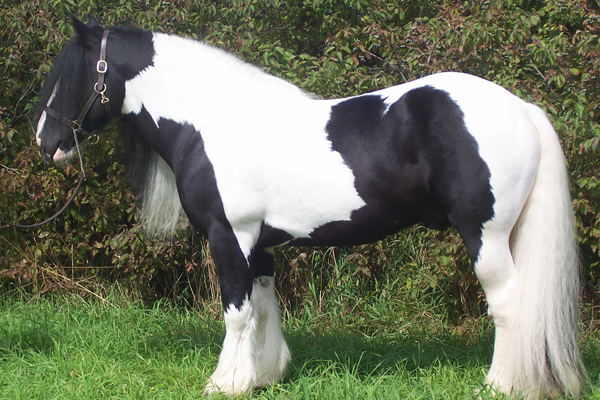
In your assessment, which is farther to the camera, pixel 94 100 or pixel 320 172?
pixel 94 100

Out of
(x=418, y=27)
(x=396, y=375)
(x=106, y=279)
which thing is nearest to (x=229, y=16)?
(x=418, y=27)

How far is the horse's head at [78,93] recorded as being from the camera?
272cm

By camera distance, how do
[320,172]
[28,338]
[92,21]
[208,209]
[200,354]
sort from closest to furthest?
[320,172] < [208,209] < [92,21] < [200,354] < [28,338]

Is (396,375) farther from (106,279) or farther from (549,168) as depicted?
(106,279)

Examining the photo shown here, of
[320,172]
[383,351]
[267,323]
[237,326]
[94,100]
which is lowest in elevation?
[383,351]

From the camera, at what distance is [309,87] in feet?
12.7

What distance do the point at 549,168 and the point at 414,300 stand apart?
208 cm

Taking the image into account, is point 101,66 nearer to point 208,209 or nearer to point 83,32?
point 83,32

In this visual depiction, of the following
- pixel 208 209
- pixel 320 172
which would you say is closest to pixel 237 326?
pixel 208 209

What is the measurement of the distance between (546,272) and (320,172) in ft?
3.44

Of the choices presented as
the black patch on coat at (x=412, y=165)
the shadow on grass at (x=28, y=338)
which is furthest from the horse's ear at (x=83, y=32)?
the shadow on grass at (x=28, y=338)

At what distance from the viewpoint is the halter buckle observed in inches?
106

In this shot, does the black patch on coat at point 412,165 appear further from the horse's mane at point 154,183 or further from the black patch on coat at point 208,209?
the horse's mane at point 154,183

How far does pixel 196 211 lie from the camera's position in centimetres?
260
